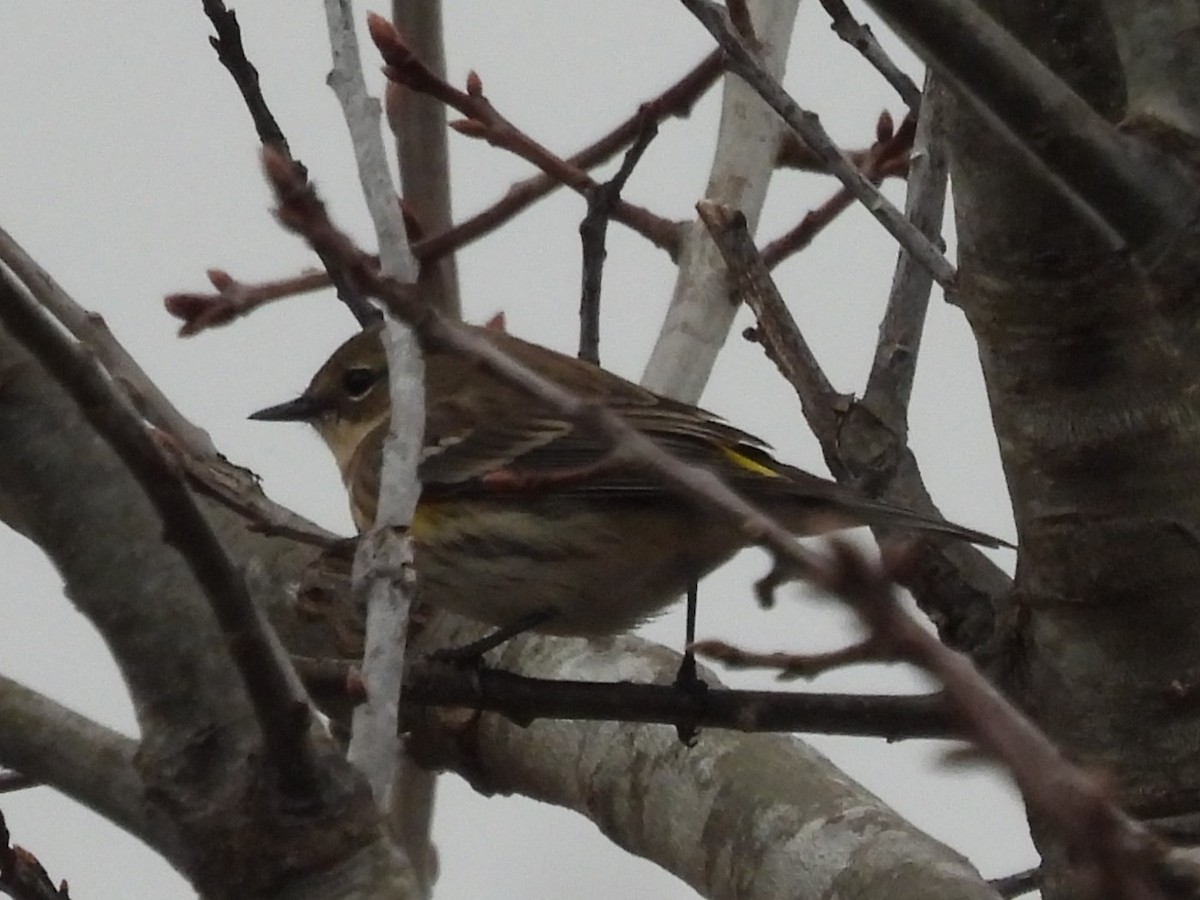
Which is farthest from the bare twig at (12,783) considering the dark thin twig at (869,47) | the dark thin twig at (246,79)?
the dark thin twig at (869,47)

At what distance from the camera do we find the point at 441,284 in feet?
14.6

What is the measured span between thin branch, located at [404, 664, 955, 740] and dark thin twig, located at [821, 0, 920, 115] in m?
1.04

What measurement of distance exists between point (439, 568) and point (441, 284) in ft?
2.57

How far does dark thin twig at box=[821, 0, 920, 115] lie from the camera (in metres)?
2.95

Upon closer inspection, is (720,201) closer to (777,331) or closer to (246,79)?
(777,331)

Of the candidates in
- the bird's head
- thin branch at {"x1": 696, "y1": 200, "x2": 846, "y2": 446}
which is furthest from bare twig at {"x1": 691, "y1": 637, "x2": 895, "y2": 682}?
the bird's head

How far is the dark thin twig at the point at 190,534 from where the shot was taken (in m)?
1.48

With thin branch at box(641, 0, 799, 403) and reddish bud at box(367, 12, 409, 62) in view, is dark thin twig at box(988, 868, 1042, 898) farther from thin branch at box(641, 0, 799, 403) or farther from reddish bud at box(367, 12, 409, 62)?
reddish bud at box(367, 12, 409, 62)

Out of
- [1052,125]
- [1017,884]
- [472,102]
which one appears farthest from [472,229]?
[1052,125]

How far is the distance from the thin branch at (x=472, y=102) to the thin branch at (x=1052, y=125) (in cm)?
235

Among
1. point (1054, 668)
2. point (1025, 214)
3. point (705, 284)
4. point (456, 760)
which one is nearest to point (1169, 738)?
point (1054, 668)

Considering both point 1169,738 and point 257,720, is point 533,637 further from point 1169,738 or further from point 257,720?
point 257,720

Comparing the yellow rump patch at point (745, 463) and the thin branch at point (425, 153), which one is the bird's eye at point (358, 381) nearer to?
the thin branch at point (425, 153)

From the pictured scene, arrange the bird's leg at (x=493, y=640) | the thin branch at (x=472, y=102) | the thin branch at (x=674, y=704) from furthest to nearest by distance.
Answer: the thin branch at (x=472, y=102)
the bird's leg at (x=493, y=640)
the thin branch at (x=674, y=704)
